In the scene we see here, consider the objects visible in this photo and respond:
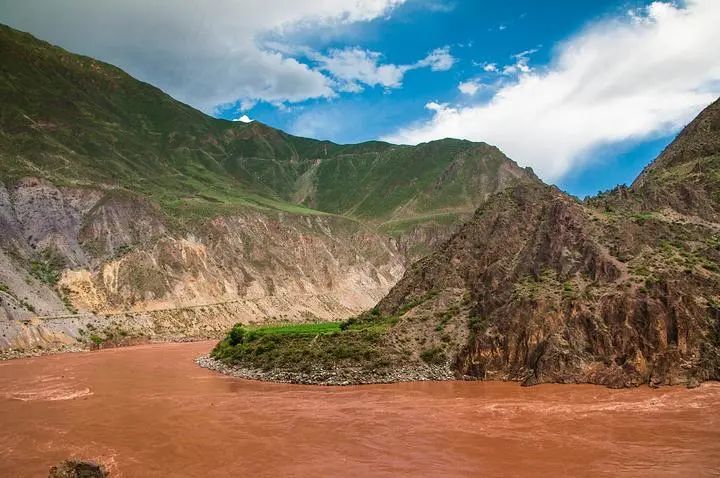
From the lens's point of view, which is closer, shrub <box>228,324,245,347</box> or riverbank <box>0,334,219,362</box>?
shrub <box>228,324,245,347</box>

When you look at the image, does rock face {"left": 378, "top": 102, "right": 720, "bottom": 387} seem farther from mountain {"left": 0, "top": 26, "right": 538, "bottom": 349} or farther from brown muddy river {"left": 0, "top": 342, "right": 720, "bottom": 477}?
mountain {"left": 0, "top": 26, "right": 538, "bottom": 349}

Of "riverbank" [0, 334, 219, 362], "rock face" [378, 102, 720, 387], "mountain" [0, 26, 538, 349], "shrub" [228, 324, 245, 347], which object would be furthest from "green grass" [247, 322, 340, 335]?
"mountain" [0, 26, 538, 349]

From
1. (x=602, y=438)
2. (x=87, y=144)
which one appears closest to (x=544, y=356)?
(x=602, y=438)

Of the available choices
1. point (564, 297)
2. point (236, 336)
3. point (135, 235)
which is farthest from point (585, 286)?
point (135, 235)

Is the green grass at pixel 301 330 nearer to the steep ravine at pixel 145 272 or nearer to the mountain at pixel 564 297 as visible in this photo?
the mountain at pixel 564 297

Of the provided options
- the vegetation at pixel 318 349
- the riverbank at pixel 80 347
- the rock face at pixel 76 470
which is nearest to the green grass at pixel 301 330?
the vegetation at pixel 318 349

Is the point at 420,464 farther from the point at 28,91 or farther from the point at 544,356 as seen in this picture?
the point at 28,91

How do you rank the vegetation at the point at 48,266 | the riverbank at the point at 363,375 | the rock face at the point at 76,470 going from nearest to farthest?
the rock face at the point at 76,470, the riverbank at the point at 363,375, the vegetation at the point at 48,266
